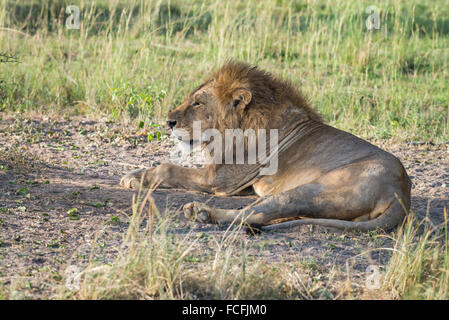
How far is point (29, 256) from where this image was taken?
3600 mm

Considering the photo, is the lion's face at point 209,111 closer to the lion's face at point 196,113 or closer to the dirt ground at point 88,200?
the lion's face at point 196,113

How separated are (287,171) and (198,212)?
0.76 metres

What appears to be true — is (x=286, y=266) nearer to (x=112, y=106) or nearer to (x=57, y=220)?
(x=57, y=220)

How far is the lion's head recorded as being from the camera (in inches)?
191

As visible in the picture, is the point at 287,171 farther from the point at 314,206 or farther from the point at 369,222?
the point at 369,222

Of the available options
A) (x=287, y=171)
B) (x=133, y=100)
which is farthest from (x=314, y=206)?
(x=133, y=100)

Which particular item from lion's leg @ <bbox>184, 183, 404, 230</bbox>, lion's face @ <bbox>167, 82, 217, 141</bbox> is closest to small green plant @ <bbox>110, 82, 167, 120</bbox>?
lion's face @ <bbox>167, 82, 217, 141</bbox>

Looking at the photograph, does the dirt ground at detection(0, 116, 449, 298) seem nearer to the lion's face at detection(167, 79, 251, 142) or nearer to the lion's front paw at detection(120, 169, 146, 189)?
the lion's front paw at detection(120, 169, 146, 189)

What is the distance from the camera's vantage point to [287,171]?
15.4 ft

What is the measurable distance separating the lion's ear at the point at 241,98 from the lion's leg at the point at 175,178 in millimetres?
484

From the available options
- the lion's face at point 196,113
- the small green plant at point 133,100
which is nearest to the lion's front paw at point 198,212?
the lion's face at point 196,113

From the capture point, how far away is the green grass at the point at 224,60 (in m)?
7.22

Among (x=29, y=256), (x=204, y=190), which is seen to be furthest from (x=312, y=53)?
(x=29, y=256)
